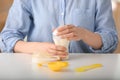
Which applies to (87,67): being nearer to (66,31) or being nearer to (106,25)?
(66,31)

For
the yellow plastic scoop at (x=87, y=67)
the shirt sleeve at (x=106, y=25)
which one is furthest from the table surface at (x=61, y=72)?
the shirt sleeve at (x=106, y=25)

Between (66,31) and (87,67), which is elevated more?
(66,31)

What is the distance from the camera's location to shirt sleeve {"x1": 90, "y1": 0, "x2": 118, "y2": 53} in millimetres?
1224

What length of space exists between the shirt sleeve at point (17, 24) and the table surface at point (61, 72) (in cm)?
17

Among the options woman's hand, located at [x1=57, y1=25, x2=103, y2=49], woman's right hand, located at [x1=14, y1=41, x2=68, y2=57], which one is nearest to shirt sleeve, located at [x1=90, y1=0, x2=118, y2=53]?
woman's hand, located at [x1=57, y1=25, x2=103, y2=49]

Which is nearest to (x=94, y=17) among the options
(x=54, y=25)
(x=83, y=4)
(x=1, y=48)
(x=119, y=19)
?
(x=83, y=4)

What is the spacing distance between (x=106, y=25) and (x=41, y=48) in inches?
13.7

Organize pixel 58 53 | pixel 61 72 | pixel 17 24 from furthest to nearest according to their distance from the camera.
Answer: pixel 17 24
pixel 58 53
pixel 61 72

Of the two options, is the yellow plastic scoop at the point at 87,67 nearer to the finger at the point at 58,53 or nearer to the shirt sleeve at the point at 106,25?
the finger at the point at 58,53

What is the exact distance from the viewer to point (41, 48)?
110cm

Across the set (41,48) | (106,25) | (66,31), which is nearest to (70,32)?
(66,31)

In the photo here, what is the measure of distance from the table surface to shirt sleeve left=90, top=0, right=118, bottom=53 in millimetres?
145

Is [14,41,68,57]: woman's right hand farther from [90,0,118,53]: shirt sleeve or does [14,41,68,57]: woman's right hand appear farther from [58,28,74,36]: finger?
[90,0,118,53]: shirt sleeve

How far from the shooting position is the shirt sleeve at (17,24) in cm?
123
